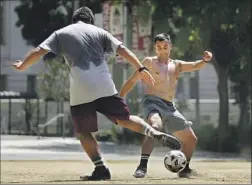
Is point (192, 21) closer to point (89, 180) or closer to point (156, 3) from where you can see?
point (156, 3)

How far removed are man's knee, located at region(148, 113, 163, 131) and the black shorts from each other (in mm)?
585

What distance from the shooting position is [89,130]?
8055 mm

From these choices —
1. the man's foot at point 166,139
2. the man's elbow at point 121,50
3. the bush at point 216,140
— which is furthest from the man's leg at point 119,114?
the bush at point 216,140

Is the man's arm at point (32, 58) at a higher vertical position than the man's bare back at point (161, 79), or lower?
higher

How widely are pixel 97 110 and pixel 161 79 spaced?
1.31m

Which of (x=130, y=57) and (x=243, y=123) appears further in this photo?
(x=243, y=123)

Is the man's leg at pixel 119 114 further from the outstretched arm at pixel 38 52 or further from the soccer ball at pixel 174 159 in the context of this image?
the outstretched arm at pixel 38 52

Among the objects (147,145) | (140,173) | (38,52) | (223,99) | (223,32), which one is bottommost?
(223,99)

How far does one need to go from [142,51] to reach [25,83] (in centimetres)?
3010


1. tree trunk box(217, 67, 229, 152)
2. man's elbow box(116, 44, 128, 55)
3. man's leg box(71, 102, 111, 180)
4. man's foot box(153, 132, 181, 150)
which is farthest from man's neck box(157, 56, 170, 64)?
tree trunk box(217, 67, 229, 152)

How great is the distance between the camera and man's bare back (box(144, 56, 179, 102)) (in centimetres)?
903

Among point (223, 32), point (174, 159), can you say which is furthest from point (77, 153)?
point (174, 159)

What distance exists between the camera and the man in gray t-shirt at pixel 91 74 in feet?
25.7

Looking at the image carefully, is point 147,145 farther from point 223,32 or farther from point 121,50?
point 223,32
